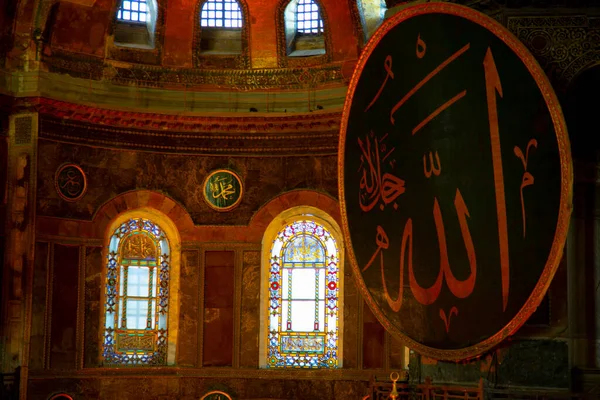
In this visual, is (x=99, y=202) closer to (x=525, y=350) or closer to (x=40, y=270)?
(x=40, y=270)

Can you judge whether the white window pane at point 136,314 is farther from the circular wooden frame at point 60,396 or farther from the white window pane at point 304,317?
the white window pane at point 304,317

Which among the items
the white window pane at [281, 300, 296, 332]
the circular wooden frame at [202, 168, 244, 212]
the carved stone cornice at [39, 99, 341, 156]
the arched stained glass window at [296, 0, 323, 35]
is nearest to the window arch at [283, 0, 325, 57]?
the arched stained glass window at [296, 0, 323, 35]

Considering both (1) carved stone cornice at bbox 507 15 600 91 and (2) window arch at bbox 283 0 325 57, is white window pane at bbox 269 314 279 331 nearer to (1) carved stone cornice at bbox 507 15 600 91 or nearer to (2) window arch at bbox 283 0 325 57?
(2) window arch at bbox 283 0 325 57

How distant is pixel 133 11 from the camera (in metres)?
17.5

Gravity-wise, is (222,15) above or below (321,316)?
above

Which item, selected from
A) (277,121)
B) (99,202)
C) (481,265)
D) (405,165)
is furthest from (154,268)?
(481,265)

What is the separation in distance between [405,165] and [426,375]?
2185mm

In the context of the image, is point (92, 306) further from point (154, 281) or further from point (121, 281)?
point (154, 281)

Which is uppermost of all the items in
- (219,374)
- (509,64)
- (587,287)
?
(509,64)

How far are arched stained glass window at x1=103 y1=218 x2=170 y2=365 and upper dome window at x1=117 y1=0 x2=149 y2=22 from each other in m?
3.20

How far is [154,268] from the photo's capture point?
17125mm

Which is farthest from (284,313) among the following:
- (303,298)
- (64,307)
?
(64,307)

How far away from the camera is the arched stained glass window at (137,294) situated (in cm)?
1677

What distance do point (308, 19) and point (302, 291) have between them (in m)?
4.31
